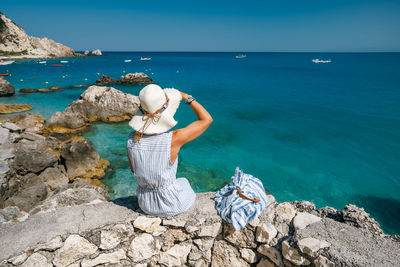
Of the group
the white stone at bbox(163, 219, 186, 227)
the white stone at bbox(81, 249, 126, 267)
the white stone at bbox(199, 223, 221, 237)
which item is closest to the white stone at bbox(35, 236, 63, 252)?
the white stone at bbox(81, 249, 126, 267)

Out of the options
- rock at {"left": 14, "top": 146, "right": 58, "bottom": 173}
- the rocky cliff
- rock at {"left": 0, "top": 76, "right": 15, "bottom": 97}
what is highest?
the rocky cliff

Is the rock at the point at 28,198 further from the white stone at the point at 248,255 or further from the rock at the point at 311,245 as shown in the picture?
the rock at the point at 311,245

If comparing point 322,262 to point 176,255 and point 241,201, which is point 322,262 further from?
point 176,255

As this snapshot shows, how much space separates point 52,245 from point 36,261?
0.22 m

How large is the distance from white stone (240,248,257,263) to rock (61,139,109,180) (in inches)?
321

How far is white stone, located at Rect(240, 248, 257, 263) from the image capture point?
3157 millimetres

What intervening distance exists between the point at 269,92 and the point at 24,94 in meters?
30.1

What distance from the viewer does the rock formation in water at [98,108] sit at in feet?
50.3

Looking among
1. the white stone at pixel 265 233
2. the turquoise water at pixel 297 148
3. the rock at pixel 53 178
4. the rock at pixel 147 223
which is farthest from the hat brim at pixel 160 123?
the rock at pixel 53 178

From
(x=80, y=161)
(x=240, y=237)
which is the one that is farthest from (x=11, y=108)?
(x=240, y=237)

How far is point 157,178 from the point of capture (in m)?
2.97

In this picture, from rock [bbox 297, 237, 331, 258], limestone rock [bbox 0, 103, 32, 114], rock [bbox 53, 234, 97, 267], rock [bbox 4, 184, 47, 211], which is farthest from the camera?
limestone rock [bbox 0, 103, 32, 114]

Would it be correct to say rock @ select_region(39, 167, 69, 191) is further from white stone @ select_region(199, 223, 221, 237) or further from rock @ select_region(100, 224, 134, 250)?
white stone @ select_region(199, 223, 221, 237)

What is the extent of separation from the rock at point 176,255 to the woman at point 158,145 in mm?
501
